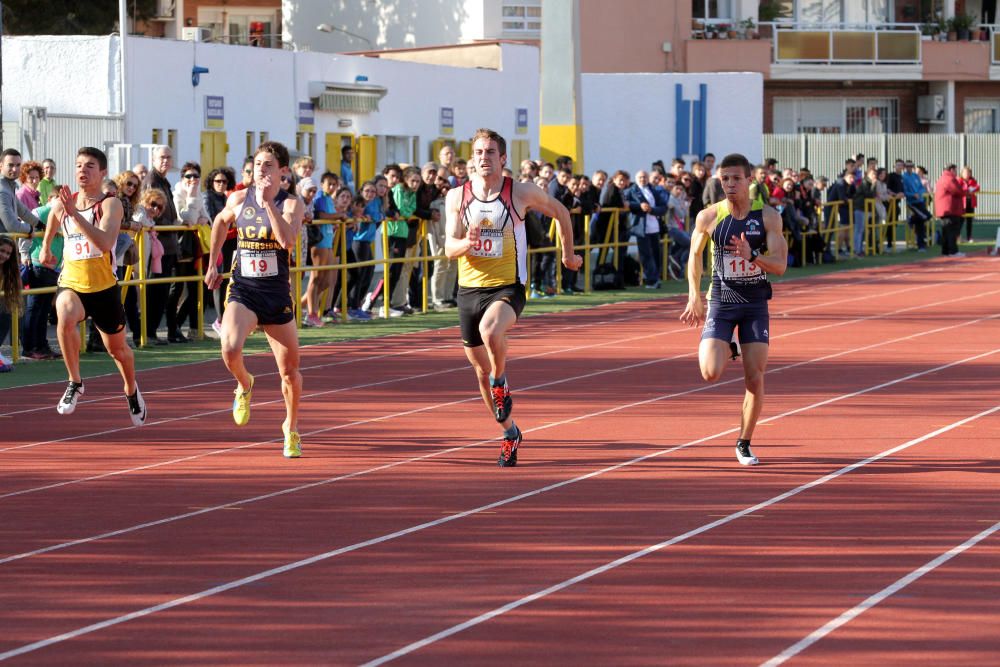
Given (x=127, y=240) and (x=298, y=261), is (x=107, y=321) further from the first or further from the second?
(x=298, y=261)

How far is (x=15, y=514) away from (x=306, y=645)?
3.36 meters

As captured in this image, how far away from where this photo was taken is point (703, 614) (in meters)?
7.15

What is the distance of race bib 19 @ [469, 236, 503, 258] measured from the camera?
36.6ft

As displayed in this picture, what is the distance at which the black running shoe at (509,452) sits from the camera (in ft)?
36.3

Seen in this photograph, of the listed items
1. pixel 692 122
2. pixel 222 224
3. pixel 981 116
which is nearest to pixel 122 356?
pixel 222 224

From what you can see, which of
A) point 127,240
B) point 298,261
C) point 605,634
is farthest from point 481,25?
point 605,634

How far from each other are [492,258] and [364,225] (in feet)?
36.9

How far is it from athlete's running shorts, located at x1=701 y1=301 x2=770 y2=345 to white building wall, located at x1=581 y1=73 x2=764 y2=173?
31509 mm

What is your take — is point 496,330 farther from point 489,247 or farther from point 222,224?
point 222,224

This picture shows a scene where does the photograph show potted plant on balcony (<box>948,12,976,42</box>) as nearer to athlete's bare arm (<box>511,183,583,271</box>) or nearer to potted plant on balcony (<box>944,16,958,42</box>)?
potted plant on balcony (<box>944,16,958,42</box>)

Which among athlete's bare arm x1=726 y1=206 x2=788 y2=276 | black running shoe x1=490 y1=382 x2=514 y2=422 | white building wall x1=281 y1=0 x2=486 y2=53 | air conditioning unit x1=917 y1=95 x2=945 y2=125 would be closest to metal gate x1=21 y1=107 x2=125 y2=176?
black running shoe x1=490 y1=382 x2=514 y2=422

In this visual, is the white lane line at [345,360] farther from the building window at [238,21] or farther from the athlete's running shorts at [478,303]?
the building window at [238,21]

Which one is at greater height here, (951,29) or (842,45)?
(951,29)

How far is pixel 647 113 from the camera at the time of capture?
139 ft
